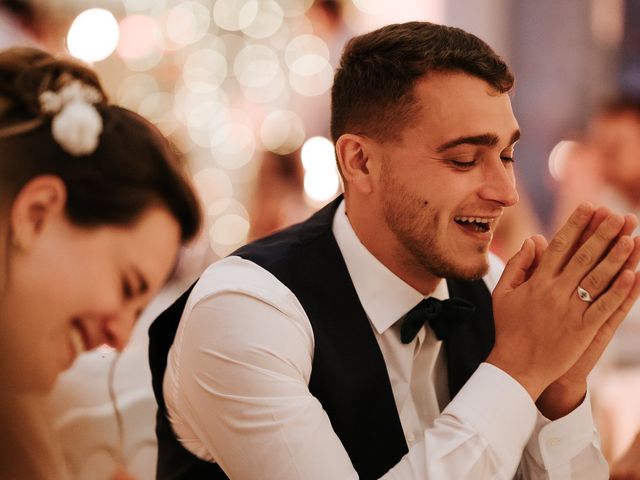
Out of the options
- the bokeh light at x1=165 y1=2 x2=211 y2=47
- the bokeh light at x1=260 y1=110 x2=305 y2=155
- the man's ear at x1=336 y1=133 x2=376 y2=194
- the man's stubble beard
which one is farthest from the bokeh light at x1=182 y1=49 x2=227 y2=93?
the man's stubble beard

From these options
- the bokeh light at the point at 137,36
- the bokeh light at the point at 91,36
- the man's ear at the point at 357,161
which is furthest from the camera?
the bokeh light at the point at 137,36

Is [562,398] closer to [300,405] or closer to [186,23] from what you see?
[300,405]

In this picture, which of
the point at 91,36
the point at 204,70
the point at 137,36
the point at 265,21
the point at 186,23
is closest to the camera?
the point at 91,36

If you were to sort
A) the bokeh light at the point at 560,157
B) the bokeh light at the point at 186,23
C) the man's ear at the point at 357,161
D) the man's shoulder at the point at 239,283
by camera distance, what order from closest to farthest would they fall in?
the man's shoulder at the point at 239,283, the man's ear at the point at 357,161, the bokeh light at the point at 186,23, the bokeh light at the point at 560,157

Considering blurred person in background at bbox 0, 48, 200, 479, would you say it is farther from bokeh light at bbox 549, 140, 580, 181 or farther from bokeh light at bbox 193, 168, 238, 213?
bokeh light at bbox 549, 140, 580, 181

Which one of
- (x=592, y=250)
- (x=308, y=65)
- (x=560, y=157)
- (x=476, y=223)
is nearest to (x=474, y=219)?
(x=476, y=223)

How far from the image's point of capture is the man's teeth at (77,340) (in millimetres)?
1033

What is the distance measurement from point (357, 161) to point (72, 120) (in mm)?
670

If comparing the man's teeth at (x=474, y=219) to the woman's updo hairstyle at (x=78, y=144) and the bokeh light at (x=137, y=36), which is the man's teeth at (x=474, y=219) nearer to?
the woman's updo hairstyle at (x=78, y=144)

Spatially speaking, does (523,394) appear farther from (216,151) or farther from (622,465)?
(216,151)

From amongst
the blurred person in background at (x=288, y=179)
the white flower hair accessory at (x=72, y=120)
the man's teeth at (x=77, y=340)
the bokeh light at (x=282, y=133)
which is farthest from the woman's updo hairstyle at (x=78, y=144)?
the bokeh light at (x=282, y=133)

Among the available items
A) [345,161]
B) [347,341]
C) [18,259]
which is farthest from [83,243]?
[345,161]

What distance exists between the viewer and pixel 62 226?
99 centimetres

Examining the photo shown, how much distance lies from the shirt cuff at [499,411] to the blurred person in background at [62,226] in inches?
20.7
